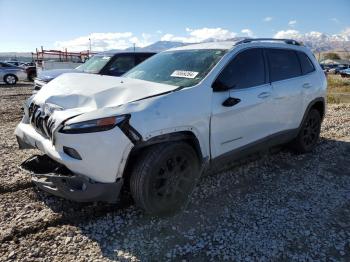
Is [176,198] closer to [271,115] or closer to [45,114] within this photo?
[45,114]

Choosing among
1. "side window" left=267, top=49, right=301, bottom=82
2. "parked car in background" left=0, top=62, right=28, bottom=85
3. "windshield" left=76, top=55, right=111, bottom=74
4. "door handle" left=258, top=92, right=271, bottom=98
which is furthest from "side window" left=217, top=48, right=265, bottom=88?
"parked car in background" left=0, top=62, right=28, bottom=85

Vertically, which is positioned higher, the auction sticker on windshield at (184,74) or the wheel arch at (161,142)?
the auction sticker on windshield at (184,74)

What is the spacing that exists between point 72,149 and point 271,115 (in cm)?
269

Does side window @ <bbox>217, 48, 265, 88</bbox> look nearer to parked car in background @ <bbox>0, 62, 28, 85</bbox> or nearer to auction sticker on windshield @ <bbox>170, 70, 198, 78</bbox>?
auction sticker on windshield @ <bbox>170, 70, 198, 78</bbox>

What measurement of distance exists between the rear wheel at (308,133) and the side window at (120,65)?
18.0 ft

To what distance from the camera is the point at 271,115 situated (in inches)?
182

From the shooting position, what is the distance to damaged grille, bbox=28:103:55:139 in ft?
11.0

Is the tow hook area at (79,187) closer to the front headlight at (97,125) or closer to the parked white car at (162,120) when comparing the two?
the parked white car at (162,120)

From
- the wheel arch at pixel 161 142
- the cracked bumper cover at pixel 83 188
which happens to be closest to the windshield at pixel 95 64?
the wheel arch at pixel 161 142

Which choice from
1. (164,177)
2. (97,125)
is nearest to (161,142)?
(164,177)

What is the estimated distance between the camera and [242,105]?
13.3ft

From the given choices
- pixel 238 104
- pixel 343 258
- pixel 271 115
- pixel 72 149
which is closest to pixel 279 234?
pixel 343 258

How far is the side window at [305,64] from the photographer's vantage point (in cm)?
548

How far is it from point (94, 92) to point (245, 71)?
6.08ft
